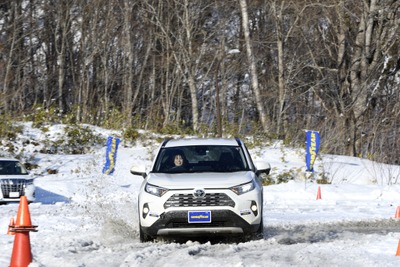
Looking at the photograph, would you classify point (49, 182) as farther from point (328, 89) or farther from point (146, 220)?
point (328, 89)

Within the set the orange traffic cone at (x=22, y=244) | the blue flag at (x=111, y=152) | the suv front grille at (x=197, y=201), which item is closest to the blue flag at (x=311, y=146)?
the blue flag at (x=111, y=152)

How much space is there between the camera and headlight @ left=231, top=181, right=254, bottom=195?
11844mm

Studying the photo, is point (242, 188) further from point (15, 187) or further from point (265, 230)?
point (15, 187)

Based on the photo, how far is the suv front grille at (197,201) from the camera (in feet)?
38.5

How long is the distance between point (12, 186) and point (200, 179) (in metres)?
13.8

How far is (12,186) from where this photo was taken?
80.7ft

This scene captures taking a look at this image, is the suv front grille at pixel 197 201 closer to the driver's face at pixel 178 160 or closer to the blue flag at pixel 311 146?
the driver's face at pixel 178 160

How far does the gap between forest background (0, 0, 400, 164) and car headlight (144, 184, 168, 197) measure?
24.6 m

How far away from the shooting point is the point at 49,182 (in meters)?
30.4

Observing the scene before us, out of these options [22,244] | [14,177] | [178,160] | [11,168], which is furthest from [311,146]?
[22,244]

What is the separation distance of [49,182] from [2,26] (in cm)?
3247

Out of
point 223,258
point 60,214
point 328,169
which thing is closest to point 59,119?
point 328,169

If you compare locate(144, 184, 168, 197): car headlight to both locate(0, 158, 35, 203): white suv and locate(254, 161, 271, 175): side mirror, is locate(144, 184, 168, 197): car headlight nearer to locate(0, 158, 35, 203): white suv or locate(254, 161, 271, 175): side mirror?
locate(254, 161, 271, 175): side mirror

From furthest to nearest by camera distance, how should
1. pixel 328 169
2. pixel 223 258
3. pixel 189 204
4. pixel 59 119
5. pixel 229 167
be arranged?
1. pixel 59 119
2. pixel 328 169
3. pixel 229 167
4. pixel 189 204
5. pixel 223 258
